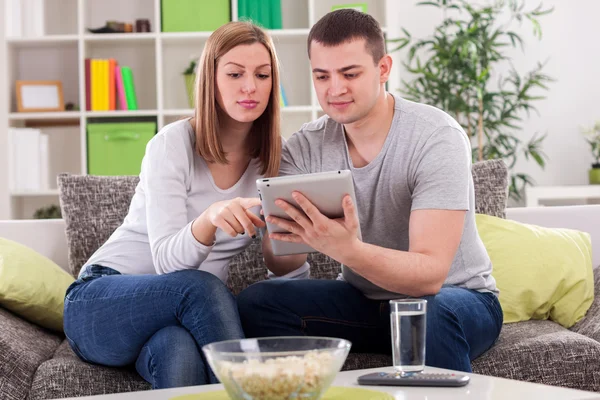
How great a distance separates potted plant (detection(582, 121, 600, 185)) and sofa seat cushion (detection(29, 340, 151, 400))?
137 inches

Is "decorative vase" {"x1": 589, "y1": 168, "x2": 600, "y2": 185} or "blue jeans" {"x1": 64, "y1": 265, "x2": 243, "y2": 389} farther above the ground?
"decorative vase" {"x1": 589, "y1": 168, "x2": 600, "y2": 185}

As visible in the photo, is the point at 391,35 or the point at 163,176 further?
the point at 391,35

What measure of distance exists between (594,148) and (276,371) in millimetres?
4031

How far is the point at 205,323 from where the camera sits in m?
1.56

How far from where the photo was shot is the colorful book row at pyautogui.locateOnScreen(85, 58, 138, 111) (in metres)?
4.36

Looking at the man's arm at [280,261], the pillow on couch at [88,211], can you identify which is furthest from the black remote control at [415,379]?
the pillow on couch at [88,211]

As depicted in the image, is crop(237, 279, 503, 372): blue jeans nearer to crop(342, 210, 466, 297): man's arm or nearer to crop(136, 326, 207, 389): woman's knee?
crop(342, 210, 466, 297): man's arm

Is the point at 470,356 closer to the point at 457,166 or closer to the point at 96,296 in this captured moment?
the point at 457,166

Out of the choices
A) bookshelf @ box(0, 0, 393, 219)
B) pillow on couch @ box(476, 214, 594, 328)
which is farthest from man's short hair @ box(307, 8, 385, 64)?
bookshelf @ box(0, 0, 393, 219)

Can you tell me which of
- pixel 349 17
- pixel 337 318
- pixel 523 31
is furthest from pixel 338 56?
pixel 523 31

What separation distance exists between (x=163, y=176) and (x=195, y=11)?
9.17 feet

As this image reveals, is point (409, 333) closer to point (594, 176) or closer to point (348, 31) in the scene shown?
point (348, 31)

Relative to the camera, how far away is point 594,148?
457 cm

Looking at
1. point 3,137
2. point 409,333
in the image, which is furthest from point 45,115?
point 409,333
